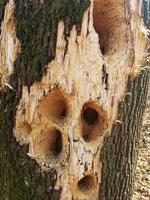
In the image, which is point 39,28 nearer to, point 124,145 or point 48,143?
point 48,143

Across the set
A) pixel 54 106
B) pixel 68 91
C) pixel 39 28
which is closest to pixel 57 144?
pixel 54 106

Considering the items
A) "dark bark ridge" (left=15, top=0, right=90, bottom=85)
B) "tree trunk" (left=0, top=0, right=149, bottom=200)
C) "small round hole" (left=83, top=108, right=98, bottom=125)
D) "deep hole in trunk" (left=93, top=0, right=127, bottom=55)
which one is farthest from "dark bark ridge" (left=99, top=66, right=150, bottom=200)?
"dark bark ridge" (left=15, top=0, right=90, bottom=85)

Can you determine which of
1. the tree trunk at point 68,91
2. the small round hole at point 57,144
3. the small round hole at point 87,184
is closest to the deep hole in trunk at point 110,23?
the tree trunk at point 68,91

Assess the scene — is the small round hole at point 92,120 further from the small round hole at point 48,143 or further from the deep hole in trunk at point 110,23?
the deep hole in trunk at point 110,23

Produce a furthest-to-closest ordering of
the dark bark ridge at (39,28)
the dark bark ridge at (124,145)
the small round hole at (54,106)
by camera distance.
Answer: the dark bark ridge at (124,145), the small round hole at (54,106), the dark bark ridge at (39,28)

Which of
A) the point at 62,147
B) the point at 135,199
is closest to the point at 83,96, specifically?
the point at 62,147

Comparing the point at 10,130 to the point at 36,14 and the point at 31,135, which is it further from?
the point at 36,14

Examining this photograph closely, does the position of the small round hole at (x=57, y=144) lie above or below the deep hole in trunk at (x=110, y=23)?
below
